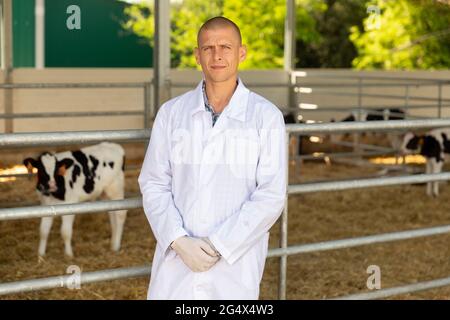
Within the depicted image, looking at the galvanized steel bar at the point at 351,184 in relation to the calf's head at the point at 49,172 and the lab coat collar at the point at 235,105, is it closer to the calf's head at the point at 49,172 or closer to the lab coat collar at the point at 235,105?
the lab coat collar at the point at 235,105

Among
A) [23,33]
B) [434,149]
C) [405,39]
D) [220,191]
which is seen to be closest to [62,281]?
[220,191]

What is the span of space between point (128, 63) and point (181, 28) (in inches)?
126

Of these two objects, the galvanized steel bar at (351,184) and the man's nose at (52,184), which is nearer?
the galvanized steel bar at (351,184)

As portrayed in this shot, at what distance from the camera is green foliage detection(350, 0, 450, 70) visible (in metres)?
16.5

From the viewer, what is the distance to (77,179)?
5.24 meters

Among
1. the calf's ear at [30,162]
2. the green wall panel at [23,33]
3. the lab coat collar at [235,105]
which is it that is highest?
the green wall panel at [23,33]

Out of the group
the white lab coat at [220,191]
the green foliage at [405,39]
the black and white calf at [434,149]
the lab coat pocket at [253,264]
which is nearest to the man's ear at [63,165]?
the white lab coat at [220,191]

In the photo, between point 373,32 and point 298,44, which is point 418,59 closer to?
point 373,32

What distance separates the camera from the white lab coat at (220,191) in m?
2.26

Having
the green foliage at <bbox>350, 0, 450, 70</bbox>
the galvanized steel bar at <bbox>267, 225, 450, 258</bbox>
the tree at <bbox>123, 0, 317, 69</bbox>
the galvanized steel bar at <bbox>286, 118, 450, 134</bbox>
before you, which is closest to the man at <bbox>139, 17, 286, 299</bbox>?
the galvanized steel bar at <bbox>286, 118, 450, 134</bbox>

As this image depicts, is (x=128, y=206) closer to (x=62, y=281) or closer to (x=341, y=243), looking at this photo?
(x=62, y=281)

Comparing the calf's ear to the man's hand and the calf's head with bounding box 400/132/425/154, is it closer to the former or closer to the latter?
the man's hand

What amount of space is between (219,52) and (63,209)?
748mm
